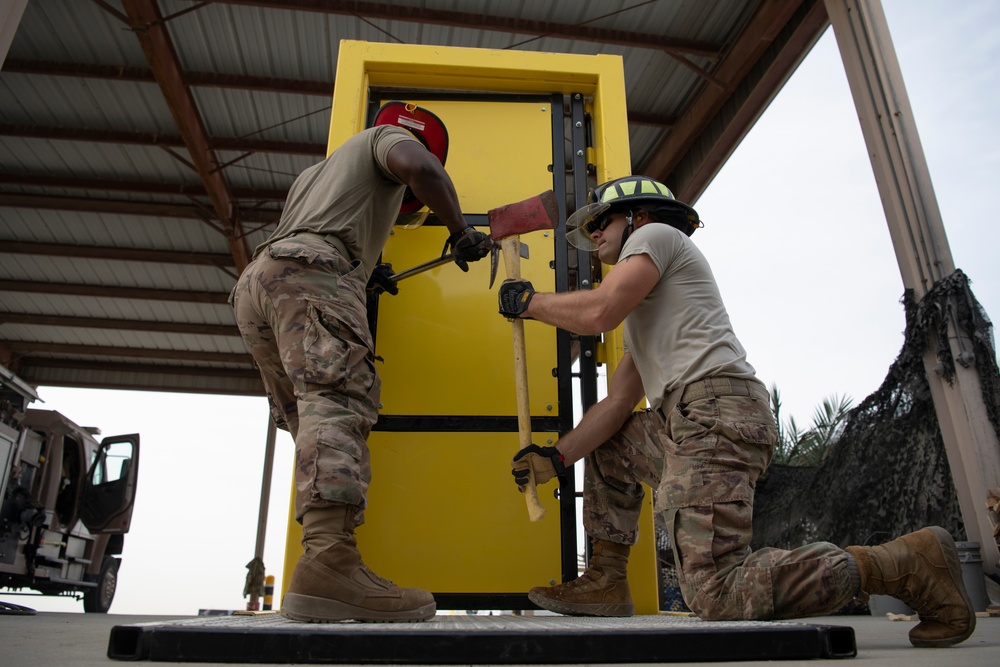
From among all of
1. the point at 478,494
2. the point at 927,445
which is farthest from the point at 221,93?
the point at 927,445

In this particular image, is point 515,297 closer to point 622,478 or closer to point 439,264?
point 439,264

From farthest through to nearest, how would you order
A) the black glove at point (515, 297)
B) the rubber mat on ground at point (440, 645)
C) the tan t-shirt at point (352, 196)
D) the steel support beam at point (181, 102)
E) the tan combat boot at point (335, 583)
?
1. the steel support beam at point (181, 102)
2. the black glove at point (515, 297)
3. the tan t-shirt at point (352, 196)
4. the tan combat boot at point (335, 583)
5. the rubber mat on ground at point (440, 645)

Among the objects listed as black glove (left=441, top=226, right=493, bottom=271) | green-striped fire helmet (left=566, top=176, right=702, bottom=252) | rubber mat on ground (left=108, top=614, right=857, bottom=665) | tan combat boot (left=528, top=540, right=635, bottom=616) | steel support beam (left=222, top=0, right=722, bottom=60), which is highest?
steel support beam (left=222, top=0, right=722, bottom=60)

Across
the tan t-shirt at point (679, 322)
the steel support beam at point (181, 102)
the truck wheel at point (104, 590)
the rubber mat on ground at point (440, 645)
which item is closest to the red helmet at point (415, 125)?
the tan t-shirt at point (679, 322)

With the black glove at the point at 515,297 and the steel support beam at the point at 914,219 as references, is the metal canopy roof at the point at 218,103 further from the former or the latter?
the black glove at the point at 515,297

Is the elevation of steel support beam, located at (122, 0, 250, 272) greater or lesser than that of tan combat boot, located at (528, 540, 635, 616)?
greater

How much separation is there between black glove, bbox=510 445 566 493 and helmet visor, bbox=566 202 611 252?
0.88 meters

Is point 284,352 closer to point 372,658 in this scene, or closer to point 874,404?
point 372,658

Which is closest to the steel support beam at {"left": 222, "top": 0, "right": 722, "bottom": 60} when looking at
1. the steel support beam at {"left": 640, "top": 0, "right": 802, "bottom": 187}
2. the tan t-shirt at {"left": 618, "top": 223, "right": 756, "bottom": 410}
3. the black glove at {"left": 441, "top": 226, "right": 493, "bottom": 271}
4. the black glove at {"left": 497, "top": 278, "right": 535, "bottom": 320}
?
the steel support beam at {"left": 640, "top": 0, "right": 802, "bottom": 187}

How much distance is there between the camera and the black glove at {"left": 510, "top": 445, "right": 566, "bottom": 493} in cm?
256

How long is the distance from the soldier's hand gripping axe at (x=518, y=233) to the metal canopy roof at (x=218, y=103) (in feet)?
16.3

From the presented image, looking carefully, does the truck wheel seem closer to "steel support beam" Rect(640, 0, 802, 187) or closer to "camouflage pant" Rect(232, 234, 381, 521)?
"camouflage pant" Rect(232, 234, 381, 521)

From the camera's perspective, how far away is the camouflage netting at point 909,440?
4277 mm

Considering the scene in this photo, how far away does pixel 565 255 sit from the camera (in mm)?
3207
